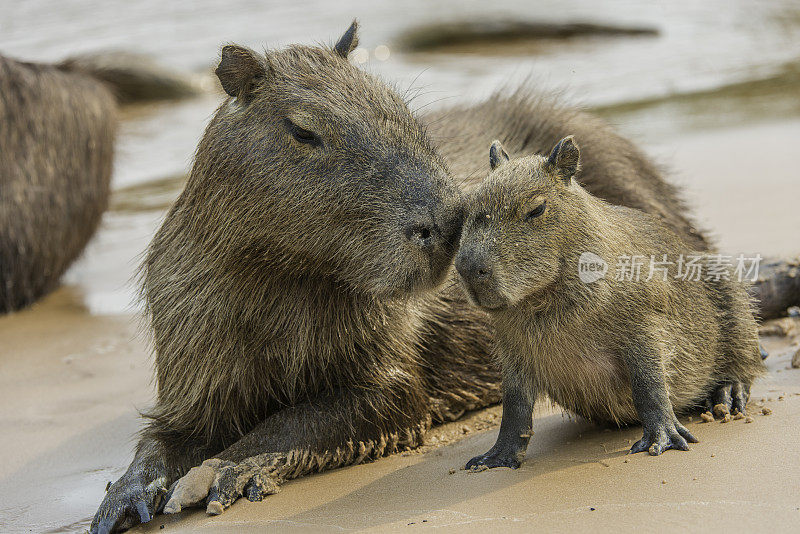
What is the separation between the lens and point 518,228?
3.00 m

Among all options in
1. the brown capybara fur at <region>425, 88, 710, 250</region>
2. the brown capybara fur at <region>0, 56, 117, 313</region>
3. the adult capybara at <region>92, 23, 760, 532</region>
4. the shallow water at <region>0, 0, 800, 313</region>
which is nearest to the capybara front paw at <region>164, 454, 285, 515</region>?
the adult capybara at <region>92, 23, 760, 532</region>

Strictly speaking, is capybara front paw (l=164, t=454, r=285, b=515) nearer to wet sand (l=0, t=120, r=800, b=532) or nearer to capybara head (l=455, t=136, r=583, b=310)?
wet sand (l=0, t=120, r=800, b=532)

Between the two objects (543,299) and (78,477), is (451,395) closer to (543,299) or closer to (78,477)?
(543,299)

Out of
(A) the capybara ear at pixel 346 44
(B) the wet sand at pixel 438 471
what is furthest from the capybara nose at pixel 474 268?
(A) the capybara ear at pixel 346 44

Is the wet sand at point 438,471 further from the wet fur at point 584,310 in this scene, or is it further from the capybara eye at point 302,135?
the capybara eye at point 302,135

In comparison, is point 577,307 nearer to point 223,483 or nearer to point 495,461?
point 495,461

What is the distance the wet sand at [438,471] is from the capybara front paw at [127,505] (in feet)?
0.20

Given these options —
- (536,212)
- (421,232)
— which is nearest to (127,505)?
(421,232)

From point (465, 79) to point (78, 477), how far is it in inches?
375

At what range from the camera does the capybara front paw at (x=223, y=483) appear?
3.28 meters

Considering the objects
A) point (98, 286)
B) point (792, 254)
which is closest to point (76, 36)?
point (98, 286)

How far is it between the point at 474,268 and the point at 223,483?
1138 mm

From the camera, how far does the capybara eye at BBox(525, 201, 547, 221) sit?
3.04 m

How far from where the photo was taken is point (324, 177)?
11.0 ft
